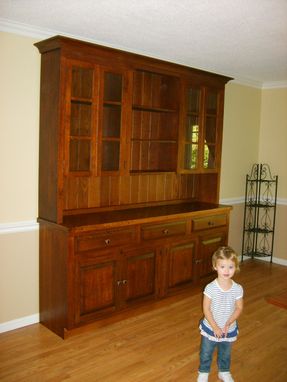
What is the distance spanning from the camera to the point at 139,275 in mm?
3580

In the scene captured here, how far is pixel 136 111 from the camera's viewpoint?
3.98 m

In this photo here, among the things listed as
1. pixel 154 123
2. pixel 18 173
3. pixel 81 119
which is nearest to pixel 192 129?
pixel 154 123

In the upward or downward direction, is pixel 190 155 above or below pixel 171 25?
below

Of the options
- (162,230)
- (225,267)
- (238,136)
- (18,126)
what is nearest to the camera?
(225,267)

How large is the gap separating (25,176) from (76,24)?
122 centimetres

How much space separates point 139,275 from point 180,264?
53cm

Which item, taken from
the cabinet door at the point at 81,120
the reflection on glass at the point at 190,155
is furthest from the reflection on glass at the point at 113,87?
the reflection on glass at the point at 190,155

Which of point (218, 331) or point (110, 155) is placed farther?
point (110, 155)

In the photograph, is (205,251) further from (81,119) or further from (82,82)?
(82,82)

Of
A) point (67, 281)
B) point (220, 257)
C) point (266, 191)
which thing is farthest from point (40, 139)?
point (266, 191)

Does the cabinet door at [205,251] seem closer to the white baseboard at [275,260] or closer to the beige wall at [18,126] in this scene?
the white baseboard at [275,260]

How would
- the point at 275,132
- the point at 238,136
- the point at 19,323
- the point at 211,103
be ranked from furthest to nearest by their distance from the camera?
the point at 275,132 < the point at 238,136 < the point at 211,103 < the point at 19,323

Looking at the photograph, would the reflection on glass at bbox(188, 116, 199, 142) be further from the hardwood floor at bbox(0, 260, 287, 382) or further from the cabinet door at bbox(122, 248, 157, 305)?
the hardwood floor at bbox(0, 260, 287, 382)

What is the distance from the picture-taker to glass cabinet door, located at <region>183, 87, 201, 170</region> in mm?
4098
